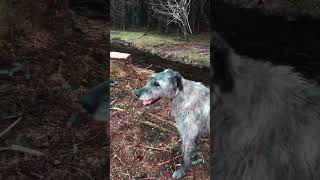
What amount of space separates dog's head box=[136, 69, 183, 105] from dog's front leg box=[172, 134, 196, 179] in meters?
0.32

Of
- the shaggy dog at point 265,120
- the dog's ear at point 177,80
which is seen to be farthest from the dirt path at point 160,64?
the shaggy dog at point 265,120

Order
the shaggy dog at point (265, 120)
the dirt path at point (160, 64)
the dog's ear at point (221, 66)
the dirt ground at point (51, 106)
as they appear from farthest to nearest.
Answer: the dirt ground at point (51, 106) → the dirt path at point (160, 64) → the dog's ear at point (221, 66) → the shaggy dog at point (265, 120)

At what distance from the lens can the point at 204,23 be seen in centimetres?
366

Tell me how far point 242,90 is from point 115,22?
1.01 m

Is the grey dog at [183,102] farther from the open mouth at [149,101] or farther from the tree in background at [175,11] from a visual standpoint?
the tree in background at [175,11]

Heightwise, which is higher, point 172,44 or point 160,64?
point 172,44

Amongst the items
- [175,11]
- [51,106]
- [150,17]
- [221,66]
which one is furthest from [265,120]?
[51,106]

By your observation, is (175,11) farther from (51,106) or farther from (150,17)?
(51,106)

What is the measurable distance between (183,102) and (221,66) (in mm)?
391

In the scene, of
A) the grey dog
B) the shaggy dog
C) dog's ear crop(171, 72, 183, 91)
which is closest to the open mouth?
the grey dog

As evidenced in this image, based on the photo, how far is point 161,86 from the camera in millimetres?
3672

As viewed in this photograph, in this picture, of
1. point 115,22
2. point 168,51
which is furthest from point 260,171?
point 115,22

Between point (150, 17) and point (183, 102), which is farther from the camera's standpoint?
point (150, 17)

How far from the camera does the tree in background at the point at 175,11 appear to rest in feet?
12.2
